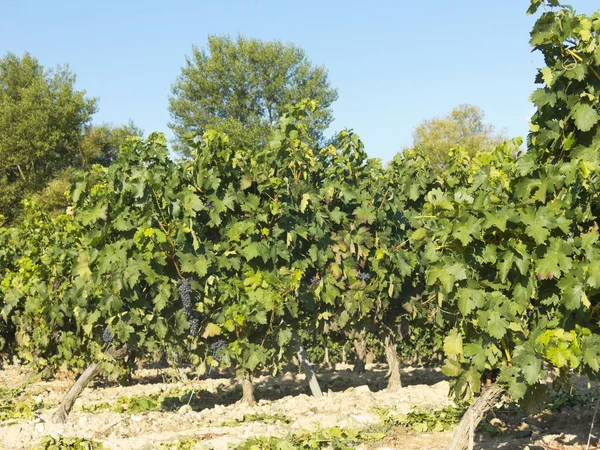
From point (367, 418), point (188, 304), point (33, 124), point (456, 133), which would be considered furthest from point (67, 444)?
Result: point (456, 133)

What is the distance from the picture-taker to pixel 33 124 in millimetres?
31562

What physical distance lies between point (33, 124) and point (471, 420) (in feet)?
99.3

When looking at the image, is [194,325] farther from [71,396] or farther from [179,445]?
[179,445]

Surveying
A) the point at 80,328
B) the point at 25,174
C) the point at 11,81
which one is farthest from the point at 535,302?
the point at 11,81

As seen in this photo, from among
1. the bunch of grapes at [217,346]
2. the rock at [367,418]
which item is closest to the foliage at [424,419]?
the rock at [367,418]

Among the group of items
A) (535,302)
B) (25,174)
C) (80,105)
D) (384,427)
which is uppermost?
(80,105)

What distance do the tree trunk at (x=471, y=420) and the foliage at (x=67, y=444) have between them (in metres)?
3.33

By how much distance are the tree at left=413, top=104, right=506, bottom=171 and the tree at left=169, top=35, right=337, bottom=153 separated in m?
7.62

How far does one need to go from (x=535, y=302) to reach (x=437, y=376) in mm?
6669

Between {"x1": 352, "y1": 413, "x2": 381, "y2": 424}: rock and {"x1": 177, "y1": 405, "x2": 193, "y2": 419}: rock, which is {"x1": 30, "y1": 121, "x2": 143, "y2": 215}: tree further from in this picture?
{"x1": 352, "y1": 413, "x2": 381, "y2": 424}: rock

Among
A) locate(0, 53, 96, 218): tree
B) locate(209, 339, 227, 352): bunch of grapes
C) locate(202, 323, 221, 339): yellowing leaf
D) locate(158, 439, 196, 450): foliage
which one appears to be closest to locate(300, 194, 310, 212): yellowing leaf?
locate(202, 323, 221, 339): yellowing leaf

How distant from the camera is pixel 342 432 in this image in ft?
21.6

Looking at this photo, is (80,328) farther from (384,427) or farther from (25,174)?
(25,174)

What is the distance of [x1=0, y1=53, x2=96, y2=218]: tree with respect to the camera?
103 ft
